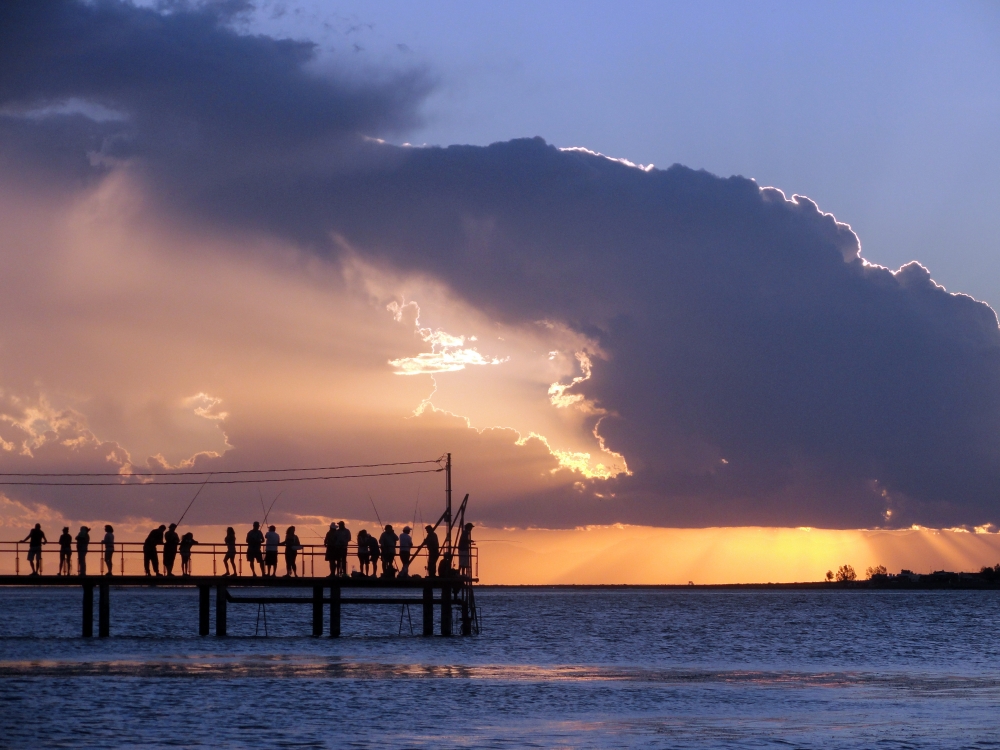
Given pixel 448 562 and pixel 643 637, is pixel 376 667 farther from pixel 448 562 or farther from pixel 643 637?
pixel 643 637

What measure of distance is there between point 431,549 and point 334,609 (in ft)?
23.3

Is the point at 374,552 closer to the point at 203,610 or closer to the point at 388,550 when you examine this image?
the point at 388,550

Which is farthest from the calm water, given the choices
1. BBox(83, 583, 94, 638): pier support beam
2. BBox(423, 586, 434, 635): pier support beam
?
BBox(423, 586, 434, 635): pier support beam

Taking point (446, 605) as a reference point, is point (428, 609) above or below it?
below

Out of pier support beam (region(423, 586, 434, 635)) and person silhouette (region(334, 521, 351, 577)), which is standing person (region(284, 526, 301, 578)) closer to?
person silhouette (region(334, 521, 351, 577))

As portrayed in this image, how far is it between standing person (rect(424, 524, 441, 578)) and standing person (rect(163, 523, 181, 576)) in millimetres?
10014

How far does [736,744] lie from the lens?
23.9 metres

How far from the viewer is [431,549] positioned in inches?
2035

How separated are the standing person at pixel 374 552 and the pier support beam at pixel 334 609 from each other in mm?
2828

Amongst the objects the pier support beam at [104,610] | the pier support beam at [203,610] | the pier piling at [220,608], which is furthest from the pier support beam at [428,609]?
the pier support beam at [104,610]

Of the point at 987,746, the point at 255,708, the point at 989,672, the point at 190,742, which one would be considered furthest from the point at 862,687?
the point at 190,742

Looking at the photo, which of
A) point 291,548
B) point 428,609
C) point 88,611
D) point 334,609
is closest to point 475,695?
point 291,548

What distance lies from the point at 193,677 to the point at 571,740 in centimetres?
1431

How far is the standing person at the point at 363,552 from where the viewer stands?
50219 millimetres
